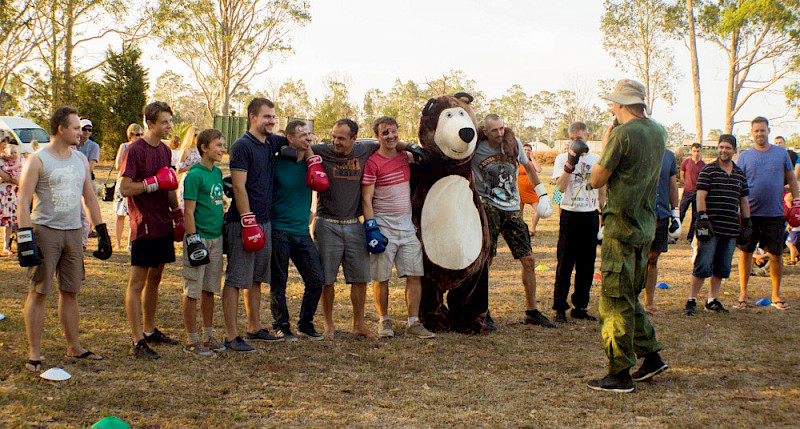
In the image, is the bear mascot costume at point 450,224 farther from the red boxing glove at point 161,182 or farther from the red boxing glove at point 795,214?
the red boxing glove at point 795,214

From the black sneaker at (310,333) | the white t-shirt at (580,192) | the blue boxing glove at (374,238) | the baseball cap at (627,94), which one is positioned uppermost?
the baseball cap at (627,94)

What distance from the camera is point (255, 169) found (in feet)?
17.6

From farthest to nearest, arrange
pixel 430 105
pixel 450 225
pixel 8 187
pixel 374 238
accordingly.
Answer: pixel 8 187, pixel 430 105, pixel 450 225, pixel 374 238

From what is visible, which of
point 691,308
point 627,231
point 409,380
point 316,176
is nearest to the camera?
point 627,231

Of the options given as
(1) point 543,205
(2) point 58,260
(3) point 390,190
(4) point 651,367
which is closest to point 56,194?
(2) point 58,260

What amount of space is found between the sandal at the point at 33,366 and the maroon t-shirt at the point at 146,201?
1.08m

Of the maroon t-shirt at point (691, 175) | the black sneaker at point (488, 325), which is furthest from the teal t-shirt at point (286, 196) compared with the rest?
the maroon t-shirt at point (691, 175)

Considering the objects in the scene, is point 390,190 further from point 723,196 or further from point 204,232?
point 723,196

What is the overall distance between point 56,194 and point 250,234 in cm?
135

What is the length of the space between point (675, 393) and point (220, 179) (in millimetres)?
3666

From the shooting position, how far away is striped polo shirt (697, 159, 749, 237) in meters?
7.12

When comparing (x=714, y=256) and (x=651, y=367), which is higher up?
(x=714, y=256)

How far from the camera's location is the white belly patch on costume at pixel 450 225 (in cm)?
604

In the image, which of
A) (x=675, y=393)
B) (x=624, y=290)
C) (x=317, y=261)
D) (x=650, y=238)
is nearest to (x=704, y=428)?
(x=675, y=393)
